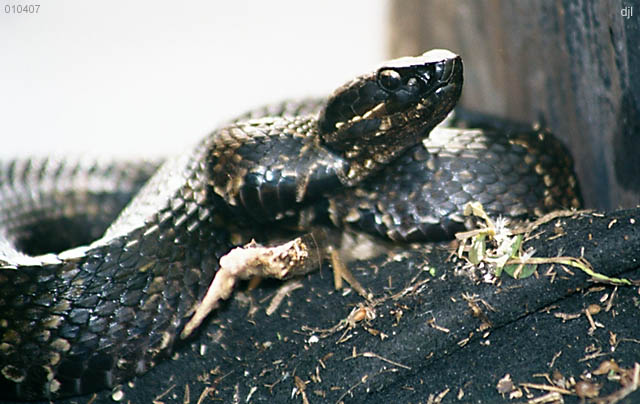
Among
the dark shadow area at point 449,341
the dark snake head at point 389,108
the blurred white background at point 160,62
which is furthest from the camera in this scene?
the blurred white background at point 160,62

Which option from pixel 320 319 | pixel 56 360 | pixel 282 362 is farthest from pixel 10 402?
pixel 320 319

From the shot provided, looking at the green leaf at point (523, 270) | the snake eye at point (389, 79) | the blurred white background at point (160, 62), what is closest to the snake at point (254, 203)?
the snake eye at point (389, 79)

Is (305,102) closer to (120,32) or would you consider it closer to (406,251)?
(406,251)

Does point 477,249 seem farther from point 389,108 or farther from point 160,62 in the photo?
point 160,62

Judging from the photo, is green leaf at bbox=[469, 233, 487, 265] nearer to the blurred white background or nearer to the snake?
the snake

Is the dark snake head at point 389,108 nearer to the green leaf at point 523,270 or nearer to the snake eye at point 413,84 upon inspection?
the snake eye at point 413,84

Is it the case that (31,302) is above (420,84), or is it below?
below
